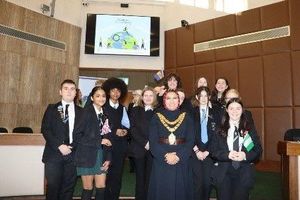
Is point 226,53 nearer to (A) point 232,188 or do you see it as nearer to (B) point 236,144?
(B) point 236,144

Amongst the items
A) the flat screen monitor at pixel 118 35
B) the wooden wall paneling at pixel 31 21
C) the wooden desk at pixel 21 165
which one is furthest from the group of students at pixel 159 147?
the flat screen monitor at pixel 118 35

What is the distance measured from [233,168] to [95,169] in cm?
120

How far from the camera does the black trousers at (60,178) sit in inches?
103

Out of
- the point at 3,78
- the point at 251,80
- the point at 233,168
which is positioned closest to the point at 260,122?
the point at 251,80

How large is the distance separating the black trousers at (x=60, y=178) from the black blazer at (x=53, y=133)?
62mm

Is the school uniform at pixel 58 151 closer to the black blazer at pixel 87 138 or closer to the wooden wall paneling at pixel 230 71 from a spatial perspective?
the black blazer at pixel 87 138

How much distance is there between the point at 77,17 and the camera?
759 cm

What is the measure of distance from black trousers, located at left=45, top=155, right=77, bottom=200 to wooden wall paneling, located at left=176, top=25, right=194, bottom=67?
5066 millimetres

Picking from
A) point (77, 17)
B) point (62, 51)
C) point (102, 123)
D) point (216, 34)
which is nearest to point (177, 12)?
point (216, 34)

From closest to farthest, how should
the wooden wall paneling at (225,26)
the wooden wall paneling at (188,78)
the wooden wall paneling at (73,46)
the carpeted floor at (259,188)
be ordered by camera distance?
the carpeted floor at (259,188), the wooden wall paneling at (225,26), the wooden wall paneling at (188,78), the wooden wall paneling at (73,46)

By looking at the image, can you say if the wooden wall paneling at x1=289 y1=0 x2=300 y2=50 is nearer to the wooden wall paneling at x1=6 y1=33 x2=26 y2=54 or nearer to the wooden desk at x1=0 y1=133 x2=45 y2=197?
the wooden desk at x1=0 y1=133 x2=45 y2=197

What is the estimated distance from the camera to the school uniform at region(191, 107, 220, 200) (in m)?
2.88

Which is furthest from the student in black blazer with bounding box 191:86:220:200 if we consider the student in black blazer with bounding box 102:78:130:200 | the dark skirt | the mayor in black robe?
the dark skirt

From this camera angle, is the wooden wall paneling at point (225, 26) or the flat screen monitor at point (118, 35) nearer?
the wooden wall paneling at point (225, 26)
